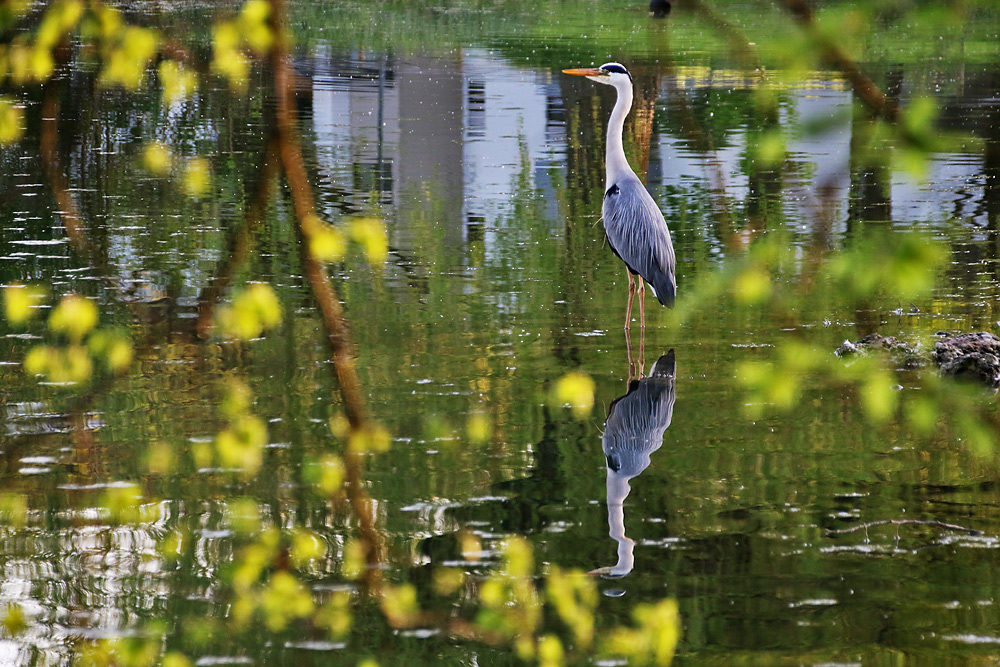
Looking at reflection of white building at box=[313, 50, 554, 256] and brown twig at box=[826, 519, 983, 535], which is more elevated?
reflection of white building at box=[313, 50, 554, 256]

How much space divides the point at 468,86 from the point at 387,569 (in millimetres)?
20718

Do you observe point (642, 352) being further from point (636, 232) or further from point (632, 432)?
point (632, 432)

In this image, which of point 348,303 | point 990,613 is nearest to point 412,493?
point 990,613

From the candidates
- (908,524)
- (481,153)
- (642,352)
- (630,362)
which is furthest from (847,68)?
(481,153)

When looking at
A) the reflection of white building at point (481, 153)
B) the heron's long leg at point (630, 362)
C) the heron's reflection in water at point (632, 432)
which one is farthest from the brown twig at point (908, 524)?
the reflection of white building at point (481, 153)

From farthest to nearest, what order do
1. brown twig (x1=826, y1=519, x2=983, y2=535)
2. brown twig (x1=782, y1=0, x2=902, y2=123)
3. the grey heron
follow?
the grey heron < brown twig (x1=826, y1=519, x2=983, y2=535) < brown twig (x1=782, y1=0, x2=902, y2=123)

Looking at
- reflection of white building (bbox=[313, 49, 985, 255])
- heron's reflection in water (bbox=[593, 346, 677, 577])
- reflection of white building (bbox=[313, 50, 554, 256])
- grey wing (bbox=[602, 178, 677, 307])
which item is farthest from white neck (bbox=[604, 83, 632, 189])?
reflection of white building (bbox=[313, 50, 554, 256])

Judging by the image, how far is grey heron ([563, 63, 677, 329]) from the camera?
9.48 m

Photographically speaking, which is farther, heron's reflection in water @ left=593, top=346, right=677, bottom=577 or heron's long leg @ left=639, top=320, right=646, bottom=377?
heron's long leg @ left=639, top=320, right=646, bottom=377

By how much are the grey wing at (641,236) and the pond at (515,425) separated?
35cm

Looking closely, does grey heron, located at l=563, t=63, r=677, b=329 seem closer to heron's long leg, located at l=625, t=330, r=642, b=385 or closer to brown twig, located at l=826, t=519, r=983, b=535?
heron's long leg, located at l=625, t=330, r=642, b=385

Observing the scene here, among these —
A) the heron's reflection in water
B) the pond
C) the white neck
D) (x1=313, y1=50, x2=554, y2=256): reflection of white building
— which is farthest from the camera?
(x1=313, y1=50, x2=554, y2=256): reflection of white building

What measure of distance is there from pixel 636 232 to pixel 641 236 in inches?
3.3

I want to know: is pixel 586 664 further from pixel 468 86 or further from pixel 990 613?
pixel 468 86
